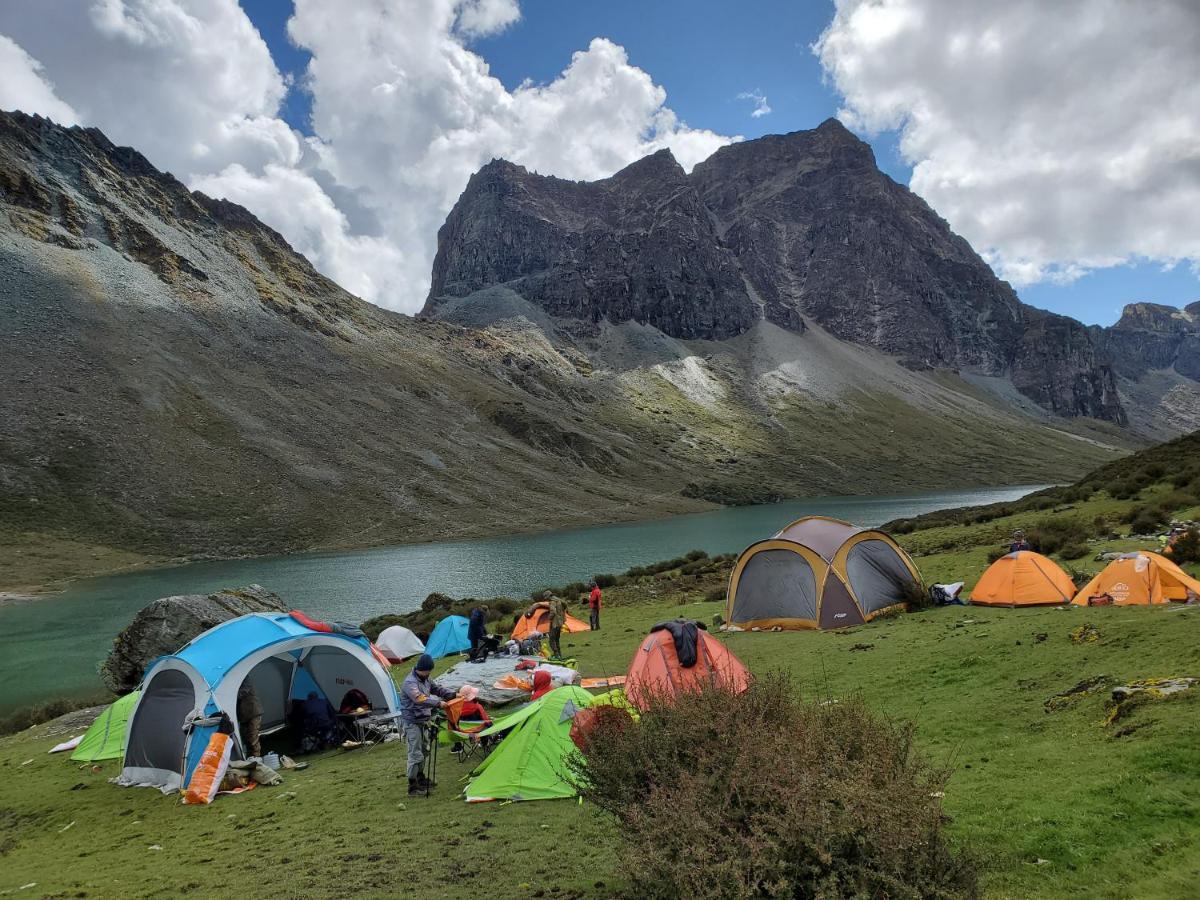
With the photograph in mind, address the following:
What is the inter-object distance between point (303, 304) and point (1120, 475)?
126 meters

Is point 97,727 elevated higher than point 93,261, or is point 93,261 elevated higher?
point 93,261

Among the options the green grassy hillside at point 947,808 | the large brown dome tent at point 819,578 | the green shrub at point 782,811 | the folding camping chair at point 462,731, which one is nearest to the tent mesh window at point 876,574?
the large brown dome tent at point 819,578

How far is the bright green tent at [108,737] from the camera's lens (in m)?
13.7

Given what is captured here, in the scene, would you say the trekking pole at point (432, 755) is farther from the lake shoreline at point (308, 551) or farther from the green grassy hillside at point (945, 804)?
the lake shoreline at point (308, 551)

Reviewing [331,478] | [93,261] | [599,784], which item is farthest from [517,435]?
[599,784]

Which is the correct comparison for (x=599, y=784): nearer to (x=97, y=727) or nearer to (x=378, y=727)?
(x=378, y=727)

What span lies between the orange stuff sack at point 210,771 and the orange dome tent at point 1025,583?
1650 cm

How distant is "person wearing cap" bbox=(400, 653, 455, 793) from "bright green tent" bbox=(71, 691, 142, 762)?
7.38 meters

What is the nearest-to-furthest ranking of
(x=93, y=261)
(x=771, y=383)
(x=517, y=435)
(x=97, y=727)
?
(x=97, y=727)
(x=93, y=261)
(x=517, y=435)
(x=771, y=383)

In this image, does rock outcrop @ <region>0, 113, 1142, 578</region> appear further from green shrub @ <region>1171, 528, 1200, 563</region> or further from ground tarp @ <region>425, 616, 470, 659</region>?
green shrub @ <region>1171, 528, 1200, 563</region>

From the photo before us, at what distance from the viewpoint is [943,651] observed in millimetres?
12555

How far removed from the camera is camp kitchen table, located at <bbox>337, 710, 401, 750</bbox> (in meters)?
13.4

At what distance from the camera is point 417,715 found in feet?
32.7

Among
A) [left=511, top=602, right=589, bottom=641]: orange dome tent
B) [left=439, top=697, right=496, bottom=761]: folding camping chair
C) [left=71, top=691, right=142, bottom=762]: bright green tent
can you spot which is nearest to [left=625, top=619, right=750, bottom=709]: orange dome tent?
[left=439, top=697, right=496, bottom=761]: folding camping chair
